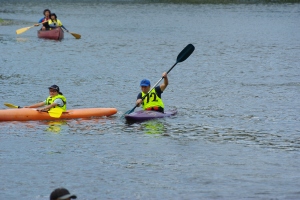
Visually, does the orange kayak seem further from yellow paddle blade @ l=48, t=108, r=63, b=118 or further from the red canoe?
the red canoe

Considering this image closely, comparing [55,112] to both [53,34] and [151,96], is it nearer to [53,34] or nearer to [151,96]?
[151,96]

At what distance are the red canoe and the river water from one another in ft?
1.88

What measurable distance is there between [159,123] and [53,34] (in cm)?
2735

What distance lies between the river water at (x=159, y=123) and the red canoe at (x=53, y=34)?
57cm

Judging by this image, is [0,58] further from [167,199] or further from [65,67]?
[167,199]

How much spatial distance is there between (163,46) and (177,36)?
717 centimetres

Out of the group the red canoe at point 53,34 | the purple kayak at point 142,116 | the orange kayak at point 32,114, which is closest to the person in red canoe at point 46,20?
the red canoe at point 53,34

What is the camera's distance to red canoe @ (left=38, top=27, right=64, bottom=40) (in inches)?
1817

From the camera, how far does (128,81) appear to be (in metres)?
29.5

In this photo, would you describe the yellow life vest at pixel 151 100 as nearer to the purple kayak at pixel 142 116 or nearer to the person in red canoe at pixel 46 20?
the purple kayak at pixel 142 116

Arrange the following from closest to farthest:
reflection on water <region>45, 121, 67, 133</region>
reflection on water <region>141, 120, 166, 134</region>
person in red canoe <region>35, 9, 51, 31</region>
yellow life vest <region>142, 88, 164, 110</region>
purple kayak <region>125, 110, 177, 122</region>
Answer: reflection on water <region>141, 120, 166, 134</region> < reflection on water <region>45, 121, 67, 133</region> < purple kayak <region>125, 110, 177, 122</region> < yellow life vest <region>142, 88, 164, 110</region> < person in red canoe <region>35, 9, 51, 31</region>

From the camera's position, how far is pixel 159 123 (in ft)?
66.6

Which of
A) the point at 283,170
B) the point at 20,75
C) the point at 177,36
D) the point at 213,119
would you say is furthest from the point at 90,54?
the point at 283,170

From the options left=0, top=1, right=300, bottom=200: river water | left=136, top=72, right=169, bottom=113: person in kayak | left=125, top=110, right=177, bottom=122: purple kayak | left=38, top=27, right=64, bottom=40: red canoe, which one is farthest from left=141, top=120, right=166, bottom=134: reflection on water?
left=38, top=27, right=64, bottom=40: red canoe
